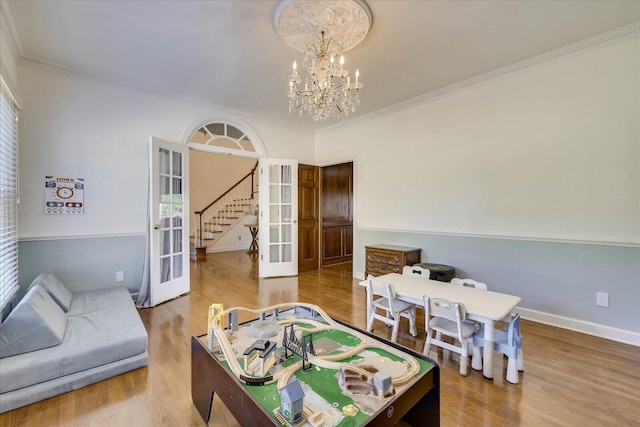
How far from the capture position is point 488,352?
1.99 m

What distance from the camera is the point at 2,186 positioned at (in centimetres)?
233

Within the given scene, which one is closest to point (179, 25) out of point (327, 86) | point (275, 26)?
point (275, 26)

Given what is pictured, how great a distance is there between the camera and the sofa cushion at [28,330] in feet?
6.01

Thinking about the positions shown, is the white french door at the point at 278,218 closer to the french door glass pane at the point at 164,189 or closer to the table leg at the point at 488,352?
the french door glass pane at the point at 164,189

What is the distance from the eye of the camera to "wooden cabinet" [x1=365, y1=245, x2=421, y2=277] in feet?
12.7

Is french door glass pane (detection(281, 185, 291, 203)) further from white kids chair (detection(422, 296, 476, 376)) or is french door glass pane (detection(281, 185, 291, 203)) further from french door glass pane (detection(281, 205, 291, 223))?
white kids chair (detection(422, 296, 476, 376))

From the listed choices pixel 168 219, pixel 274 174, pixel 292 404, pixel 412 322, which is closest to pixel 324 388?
pixel 292 404

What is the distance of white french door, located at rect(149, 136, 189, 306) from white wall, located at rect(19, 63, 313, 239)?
0.29 m

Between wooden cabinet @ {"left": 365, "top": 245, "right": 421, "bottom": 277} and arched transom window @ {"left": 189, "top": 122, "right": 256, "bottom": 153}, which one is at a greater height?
arched transom window @ {"left": 189, "top": 122, "right": 256, "bottom": 153}

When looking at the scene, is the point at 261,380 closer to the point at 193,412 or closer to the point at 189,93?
the point at 193,412

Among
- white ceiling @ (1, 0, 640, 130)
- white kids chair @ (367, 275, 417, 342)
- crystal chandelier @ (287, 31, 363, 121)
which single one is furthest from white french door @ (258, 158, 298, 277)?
white kids chair @ (367, 275, 417, 342)

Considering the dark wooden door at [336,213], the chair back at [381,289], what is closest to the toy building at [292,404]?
the chair back at [381,289]

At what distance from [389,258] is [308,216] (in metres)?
2.13

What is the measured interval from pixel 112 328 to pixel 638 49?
5186 millimetres
